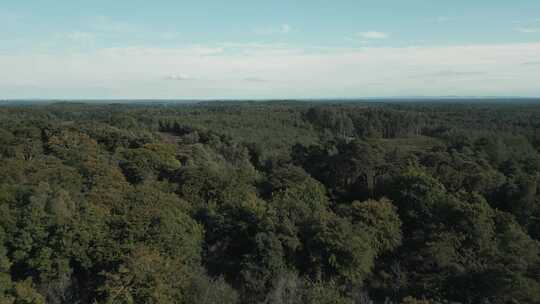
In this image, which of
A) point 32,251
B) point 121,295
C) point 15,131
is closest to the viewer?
point 121,295

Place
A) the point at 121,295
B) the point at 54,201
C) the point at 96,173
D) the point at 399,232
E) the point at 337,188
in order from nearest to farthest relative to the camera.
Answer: the point at 121,295 < the point at 54,201 < the point at 399,232 < the point at 96,173 < the point at 337,188

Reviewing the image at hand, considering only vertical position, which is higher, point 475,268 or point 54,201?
point 54,201

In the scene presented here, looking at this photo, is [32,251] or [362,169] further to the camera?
[362,169]

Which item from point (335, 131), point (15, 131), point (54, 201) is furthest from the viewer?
point (335, 131)

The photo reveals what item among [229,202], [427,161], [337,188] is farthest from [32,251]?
[427,161]

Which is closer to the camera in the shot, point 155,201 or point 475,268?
point 475,268

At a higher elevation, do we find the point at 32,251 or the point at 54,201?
the point at 54,201

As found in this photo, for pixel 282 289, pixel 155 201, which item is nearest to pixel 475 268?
pixel 282 289

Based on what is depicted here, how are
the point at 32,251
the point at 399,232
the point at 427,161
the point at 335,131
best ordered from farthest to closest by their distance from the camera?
the point at 335,131 < the point at 427,161 < the point at 399,232 < the point at 32,251

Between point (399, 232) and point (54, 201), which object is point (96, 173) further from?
point (399, 232)
